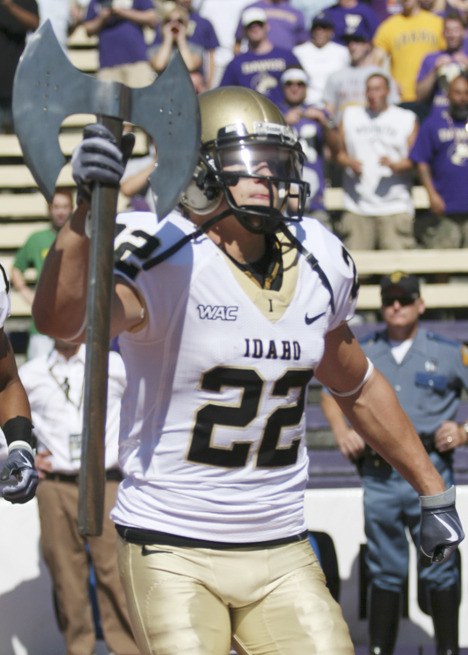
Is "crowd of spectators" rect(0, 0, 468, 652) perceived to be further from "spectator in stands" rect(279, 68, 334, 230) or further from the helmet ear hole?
the helmet ear hole

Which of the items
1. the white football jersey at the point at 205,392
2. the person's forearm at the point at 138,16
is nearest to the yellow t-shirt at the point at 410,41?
the person's forearm at the point at 138,16

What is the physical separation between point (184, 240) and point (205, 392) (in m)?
0.39

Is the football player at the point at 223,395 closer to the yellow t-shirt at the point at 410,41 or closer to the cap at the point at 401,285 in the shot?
the cap at the point at 401,285

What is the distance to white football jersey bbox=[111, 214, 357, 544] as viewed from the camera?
335cm

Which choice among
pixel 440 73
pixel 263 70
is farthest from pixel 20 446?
pixel 440 73

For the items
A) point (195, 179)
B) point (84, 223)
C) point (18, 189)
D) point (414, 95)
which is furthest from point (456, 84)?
point (84, 223)

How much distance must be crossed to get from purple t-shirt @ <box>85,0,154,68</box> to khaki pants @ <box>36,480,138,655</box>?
5.11 metres

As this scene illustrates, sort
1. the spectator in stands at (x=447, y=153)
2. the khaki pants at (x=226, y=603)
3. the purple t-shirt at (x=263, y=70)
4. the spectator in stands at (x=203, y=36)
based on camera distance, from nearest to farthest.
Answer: the khaki pants at (x=226, y=603)
the spectator in stands at (x=447, y=153)
the purple t-shirt at (x=263, y=70)
the spectator in stands at (x=203, y=36)

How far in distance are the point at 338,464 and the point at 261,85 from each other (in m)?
3.11

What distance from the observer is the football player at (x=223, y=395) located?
330cm

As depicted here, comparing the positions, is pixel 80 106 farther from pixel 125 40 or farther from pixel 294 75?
pixel 125 40

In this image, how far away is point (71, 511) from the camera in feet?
21.0

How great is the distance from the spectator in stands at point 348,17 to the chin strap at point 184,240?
291 inches

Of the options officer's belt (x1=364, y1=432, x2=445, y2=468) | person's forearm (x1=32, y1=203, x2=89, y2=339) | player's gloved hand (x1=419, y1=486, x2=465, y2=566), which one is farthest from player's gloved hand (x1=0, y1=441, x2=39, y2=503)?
officer's belt (x1=364, y1=432, x2=445, y2=468)
